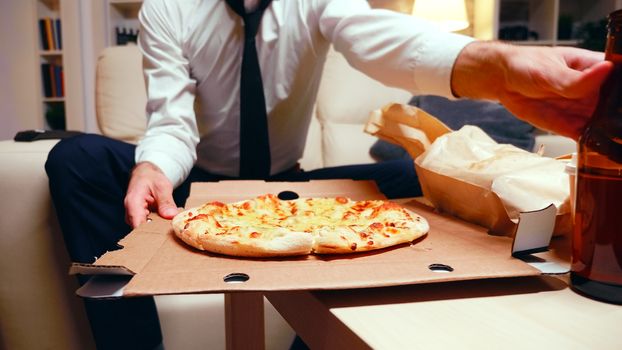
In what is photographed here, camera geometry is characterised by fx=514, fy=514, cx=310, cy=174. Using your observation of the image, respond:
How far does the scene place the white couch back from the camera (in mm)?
2061

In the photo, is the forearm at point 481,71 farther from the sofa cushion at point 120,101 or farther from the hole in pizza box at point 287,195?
the sofa cushion at point 120,101

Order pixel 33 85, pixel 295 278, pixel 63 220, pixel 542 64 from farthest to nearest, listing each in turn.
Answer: pixel 33 85
pixel 63 220
pixel 542 64
pixel 295 278

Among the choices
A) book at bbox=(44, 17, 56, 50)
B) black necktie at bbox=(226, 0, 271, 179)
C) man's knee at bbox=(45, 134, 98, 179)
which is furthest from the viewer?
book at bbox=(44, 17, 56, 50)

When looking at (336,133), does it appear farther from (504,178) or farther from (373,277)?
(373,277)

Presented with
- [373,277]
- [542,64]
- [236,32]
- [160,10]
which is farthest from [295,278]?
[160,10]

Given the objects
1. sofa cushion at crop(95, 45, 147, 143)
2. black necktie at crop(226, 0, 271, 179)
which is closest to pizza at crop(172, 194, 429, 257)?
black necktie at crop(226, 0, 271, 179)

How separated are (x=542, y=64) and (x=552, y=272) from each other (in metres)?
0.24

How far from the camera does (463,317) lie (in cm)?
46

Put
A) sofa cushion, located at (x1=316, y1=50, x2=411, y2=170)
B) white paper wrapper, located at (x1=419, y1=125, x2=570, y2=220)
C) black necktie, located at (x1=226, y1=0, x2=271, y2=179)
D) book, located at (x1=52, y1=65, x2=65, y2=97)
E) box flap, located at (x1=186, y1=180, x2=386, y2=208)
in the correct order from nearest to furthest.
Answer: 1. white paper wrapper, located at (x1=419, y1=125, x2=570, y2=220)
2. box flap, located at (x1=186, y1=180, x2=386, y2=208)
3. black necktie, located at (x1=226, y1=0, x2=271, y2=179)
4. sofa cushion, located at (x1=316, y1=50, x2=411, y2=170)
5. book, located at (x1=52, y1=65, x2=65, y2=97)

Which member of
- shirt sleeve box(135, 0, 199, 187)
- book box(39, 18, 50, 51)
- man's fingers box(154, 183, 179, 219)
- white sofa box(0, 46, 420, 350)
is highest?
book box(39, 18, 50, 51)

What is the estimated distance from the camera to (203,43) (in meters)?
1.45

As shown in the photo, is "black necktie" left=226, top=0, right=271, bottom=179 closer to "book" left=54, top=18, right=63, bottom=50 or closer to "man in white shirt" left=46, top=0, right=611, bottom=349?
"man in white shirt" left=46, top=0, right=611, bottom=349

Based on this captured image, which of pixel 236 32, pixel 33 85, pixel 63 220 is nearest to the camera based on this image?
pixel 63 220

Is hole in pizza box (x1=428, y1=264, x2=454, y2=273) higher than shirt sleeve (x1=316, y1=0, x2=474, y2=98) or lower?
lower
